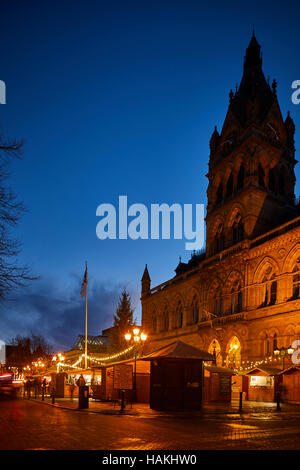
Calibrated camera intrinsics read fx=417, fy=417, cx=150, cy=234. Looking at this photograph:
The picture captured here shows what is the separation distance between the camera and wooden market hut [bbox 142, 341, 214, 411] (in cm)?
1856

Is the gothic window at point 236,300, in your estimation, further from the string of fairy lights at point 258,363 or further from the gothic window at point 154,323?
the gothic window at point 154,323

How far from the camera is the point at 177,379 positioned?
62.2 feet

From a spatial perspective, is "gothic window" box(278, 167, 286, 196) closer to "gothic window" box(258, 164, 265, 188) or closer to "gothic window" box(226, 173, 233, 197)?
"gothic window" box(258, 164, 265, 188)

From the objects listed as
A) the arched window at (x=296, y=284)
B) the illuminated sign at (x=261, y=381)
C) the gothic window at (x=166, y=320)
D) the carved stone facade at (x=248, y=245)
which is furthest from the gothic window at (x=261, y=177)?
the gothic window at (x=166, y=320)

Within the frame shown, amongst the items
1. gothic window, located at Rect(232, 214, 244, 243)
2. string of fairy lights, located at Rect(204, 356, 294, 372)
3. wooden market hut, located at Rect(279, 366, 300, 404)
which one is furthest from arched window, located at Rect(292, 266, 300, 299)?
gothic window, located at Rect(232, 214, 244, 243)

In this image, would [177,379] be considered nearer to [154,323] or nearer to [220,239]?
[220,239]

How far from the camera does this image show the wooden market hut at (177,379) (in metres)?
18.6

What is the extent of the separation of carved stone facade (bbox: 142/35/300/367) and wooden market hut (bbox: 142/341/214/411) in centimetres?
1264

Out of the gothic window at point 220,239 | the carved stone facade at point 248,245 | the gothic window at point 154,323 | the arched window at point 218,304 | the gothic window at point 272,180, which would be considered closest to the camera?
the carved stone facade at point 248,245

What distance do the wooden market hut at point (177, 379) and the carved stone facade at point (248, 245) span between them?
41.5ft

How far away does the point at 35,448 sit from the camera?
8.57m
